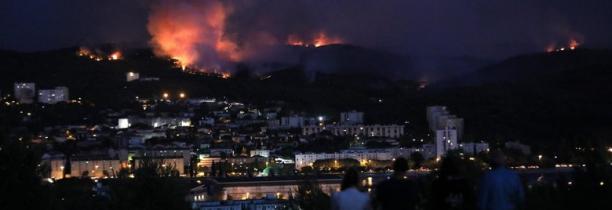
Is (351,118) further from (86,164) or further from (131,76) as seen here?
(86,164)

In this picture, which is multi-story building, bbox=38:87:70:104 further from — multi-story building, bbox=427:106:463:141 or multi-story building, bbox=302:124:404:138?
multi-story building, bbox=427:106:463:141

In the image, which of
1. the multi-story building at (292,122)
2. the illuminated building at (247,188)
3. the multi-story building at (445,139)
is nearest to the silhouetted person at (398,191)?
the illuminated building at (247,188)

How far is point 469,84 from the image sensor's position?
264 feet

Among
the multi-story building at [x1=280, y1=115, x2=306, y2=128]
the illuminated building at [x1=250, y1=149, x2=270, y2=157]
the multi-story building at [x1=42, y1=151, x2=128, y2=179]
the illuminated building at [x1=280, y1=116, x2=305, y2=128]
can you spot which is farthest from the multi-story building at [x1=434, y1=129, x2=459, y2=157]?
the multi-story building at [x1=42, y1=151, x2=128, y2=179]

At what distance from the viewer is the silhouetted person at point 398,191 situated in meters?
8.14

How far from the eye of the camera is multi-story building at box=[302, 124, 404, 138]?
63.4 meters

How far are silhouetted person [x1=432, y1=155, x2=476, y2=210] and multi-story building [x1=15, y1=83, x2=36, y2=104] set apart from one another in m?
66.8

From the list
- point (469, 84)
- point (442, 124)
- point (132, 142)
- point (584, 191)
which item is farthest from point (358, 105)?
point (584, 191)

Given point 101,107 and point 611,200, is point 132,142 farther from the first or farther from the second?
point 611,200

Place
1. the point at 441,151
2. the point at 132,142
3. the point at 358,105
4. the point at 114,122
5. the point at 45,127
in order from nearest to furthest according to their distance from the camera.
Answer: the point at 441,151, the point at 132,142, the point at 45,127, the point at 114,122, the point at 358,105

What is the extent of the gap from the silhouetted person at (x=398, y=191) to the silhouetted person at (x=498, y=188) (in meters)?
0.52

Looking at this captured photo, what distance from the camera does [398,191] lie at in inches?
322

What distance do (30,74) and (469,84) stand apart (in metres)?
33.9

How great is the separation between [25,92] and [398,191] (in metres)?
70.2
